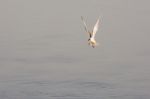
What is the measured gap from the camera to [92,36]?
50.0 metres
